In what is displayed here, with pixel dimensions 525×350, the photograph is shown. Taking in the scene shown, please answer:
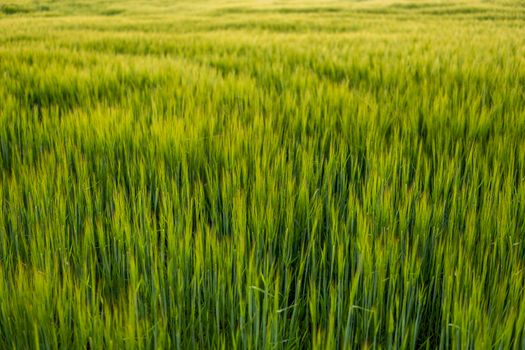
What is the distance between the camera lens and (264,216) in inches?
28.3

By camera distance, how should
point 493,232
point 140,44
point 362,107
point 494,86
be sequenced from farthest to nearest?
point 140,44 → point 494,86 → point 362,107 → point 493,232

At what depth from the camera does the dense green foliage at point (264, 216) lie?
0.50 m

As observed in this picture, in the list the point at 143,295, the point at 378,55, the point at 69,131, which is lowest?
the point at 143,295

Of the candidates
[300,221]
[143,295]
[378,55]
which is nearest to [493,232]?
[300,221]

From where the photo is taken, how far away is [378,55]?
2.68m

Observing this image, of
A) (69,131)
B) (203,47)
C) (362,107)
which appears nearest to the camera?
(69,131)

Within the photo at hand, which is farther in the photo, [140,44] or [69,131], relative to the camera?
[140,44]

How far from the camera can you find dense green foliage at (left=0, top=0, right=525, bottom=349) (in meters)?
0.50

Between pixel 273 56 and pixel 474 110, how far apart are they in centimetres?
169

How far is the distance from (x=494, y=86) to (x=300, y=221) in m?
1.32

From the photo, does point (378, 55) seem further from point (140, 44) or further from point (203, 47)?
point (140, 44)

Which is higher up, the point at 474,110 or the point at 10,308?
the point at 474,110

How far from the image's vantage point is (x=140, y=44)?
3646mm

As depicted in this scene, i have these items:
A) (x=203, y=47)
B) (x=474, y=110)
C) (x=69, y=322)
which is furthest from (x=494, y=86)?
(x=203, y=47)
